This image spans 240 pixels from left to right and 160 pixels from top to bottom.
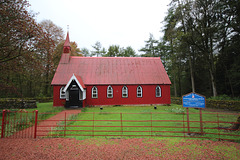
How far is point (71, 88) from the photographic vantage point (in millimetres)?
18625

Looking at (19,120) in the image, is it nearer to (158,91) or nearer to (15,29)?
(15,29)

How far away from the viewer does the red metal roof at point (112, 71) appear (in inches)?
850

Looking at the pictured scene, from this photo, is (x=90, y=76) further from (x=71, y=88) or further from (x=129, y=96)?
(x=129, y=96)

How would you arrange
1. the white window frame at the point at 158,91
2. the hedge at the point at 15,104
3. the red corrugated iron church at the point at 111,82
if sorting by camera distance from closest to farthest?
the hedge at the point at 15,104 < the red corrugated iron church at the point at 111,82 < the white window frame at the point at 158,91

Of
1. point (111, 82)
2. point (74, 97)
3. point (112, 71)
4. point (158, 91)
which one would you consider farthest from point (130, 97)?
point (74, 97)

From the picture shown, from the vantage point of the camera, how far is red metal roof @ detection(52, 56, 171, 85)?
21594 mm

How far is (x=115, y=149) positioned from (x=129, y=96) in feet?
51.6

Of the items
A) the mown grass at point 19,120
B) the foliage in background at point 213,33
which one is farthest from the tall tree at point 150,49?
the mown grass at point 19,120

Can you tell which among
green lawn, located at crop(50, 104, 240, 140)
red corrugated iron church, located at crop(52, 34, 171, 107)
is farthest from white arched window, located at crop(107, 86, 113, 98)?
green lawn, located at crop(50, 104, 240, 140)

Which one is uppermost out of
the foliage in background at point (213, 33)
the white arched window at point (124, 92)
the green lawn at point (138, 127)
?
the foliage in background at point (213, 33)

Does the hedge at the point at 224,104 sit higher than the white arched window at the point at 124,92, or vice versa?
the white arched window at the point at 124,92

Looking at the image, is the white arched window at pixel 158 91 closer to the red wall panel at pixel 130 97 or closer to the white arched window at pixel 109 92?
the red wall panel at pixel 130 97

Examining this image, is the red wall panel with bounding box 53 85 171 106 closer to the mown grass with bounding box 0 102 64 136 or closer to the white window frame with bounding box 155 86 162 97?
the white window frame with bounding box 155 86 162 97

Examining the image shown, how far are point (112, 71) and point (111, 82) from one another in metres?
2.54
